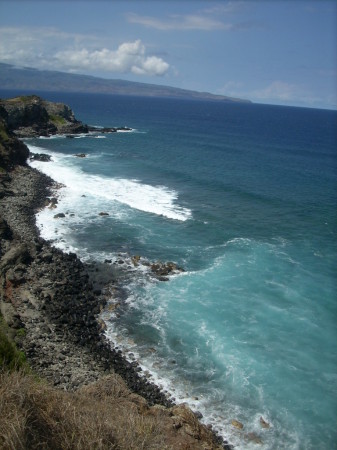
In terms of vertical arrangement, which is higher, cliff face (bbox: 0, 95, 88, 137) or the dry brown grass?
cliff face (bbox: 0, 95, 88, 137)

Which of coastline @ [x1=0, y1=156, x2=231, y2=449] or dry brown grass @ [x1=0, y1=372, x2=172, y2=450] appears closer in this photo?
dry brown grass @ [x1=0, y1=372, x2=172, y2=450]

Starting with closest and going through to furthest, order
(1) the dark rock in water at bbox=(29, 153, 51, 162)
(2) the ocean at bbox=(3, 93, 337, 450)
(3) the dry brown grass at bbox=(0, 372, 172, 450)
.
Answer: (3) the dry brown grass at bbox=(0, 372, 172, 450) → (2) the ocean at bbox=(3, 93, 337, 450) → (1) the dark rock in water at bbox=(29, 153, 51, 162)

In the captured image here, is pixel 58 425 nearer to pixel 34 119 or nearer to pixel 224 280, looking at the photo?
pixel 224 280

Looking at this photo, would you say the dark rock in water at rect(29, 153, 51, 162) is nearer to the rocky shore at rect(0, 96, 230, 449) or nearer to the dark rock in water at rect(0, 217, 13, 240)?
the rocky shore at rect(0, 96, 230, 449)

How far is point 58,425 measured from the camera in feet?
33.6

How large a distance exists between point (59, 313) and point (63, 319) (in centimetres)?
93

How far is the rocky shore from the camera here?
22.1m

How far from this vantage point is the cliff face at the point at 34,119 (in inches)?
3728

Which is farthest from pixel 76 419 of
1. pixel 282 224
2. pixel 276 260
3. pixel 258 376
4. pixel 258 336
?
pixel 282 224

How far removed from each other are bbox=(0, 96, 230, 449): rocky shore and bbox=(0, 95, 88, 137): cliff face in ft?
191

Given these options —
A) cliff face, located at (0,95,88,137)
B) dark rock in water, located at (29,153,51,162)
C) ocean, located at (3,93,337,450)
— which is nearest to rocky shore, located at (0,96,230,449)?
ocean, located at (3,93,337,450)

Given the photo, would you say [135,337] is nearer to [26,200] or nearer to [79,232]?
[79,232]

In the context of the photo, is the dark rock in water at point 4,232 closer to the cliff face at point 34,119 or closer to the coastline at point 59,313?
the coastline at point 59,313

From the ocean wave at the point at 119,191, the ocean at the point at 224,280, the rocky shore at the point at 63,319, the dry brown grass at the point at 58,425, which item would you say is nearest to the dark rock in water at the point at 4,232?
the rocky shore at the point at 63,319
